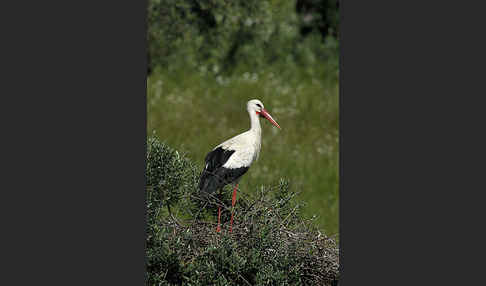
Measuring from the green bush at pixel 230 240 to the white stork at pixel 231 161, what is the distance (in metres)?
0.17

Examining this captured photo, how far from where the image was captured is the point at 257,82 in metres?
10.3

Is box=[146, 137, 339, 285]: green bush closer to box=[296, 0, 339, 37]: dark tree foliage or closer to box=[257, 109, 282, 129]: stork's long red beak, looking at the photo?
box=[257, 109, 282, 129]: stork's long red beak

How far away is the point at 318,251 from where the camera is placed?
9.01 meters

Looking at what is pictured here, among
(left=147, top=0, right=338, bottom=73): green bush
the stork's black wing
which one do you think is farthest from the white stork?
(left=147, top=0, right=338, bottom=73): green bush

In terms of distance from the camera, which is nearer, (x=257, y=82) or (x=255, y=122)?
(x=255, y=122)

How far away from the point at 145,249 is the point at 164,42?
8.32 ft

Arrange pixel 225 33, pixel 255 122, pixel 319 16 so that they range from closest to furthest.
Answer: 1. pixel 255 122
2. pixel 319 16
3. pixel 225 33

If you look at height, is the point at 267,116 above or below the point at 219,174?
above

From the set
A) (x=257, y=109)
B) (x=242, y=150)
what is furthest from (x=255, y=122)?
(x=242, y=150)

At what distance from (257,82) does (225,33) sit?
0.70 m

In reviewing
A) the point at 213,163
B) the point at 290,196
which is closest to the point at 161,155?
the point at 213,163

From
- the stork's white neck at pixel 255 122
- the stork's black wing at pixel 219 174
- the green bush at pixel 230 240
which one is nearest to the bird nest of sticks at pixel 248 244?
the green bush at pixel 230 240

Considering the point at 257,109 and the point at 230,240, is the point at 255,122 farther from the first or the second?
the point at 230,240

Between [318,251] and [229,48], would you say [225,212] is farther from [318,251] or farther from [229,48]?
[229,48]
